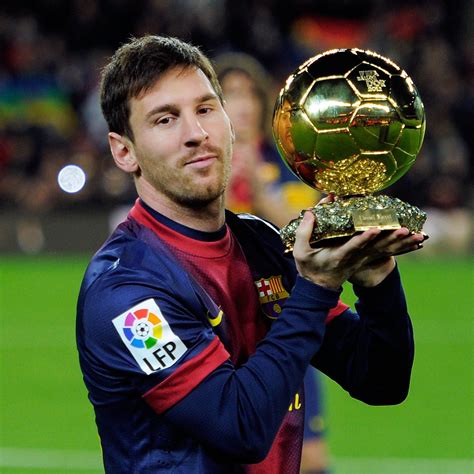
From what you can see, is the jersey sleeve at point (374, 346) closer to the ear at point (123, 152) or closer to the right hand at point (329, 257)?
the right hand at point (329, 257)

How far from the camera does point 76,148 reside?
17.7 m

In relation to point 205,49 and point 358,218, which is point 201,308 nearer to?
point 358,218

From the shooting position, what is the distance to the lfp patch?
2648 millimetres

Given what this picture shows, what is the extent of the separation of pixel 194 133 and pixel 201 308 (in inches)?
15.3

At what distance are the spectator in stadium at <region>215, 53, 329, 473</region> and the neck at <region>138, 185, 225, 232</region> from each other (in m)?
2.06

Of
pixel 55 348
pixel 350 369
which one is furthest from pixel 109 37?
pixel 350 369

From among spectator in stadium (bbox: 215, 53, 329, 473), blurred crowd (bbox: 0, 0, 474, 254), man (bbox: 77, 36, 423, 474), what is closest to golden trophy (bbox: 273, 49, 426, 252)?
man (bbox: 77, 36, 423, 474)

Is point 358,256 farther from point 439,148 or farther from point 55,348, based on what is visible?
point 439,148

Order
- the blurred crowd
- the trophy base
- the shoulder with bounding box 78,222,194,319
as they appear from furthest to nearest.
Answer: the blurred crowd
the shoulder with bounding box 78,222,194,319
the trophy base

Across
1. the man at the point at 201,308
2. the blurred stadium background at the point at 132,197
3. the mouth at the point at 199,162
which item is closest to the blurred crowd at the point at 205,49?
the blurred stadium background at the point at 132,197

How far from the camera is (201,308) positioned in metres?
2.76

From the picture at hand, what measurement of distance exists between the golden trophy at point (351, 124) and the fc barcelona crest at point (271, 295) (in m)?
0.29


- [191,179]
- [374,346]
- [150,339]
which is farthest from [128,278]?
[374,346]

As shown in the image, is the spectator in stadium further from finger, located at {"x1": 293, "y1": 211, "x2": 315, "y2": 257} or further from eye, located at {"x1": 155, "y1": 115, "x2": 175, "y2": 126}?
finger, located at {"x1": 293, "y1": 211, "x2": 315, "y2": 257}
